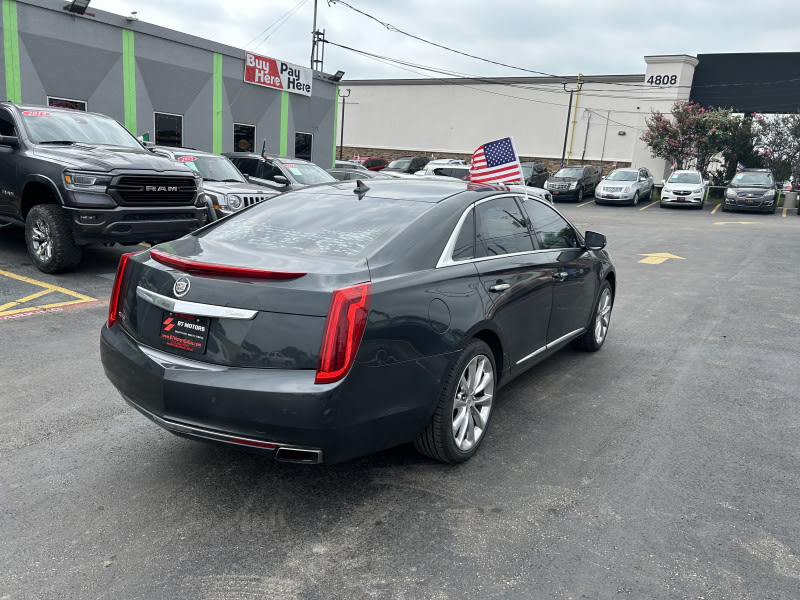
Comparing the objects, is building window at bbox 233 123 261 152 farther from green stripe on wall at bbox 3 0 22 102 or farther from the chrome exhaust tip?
the chrome exhaust tip

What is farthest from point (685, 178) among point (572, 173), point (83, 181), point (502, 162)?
point (83, 181)

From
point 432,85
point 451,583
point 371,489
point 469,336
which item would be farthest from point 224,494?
point 432,85

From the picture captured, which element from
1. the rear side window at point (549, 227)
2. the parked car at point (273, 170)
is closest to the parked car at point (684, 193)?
the parked car at point (273, 170)

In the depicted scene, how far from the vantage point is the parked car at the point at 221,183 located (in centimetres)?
1119

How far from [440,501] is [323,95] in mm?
24913

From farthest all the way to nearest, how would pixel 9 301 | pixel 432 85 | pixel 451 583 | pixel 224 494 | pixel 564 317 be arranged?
pixel 432 85, pixel 9 301, pixel 564 317, pixel 224 494, pixel 451 583

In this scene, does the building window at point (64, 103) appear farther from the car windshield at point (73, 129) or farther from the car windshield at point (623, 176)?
the car windshield at point (623, 176)

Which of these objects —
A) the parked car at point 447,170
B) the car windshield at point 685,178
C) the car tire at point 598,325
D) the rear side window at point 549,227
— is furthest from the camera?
the car windshield at point 685,178

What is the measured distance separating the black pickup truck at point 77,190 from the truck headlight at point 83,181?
0.5 inches

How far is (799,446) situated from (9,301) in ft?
24.5

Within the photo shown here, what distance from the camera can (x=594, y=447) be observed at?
4156mm

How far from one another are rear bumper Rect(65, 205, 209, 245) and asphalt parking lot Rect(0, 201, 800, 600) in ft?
8.03

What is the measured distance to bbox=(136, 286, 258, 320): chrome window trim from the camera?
3.07m

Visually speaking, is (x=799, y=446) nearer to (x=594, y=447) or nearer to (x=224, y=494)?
(x=594, y=447)
